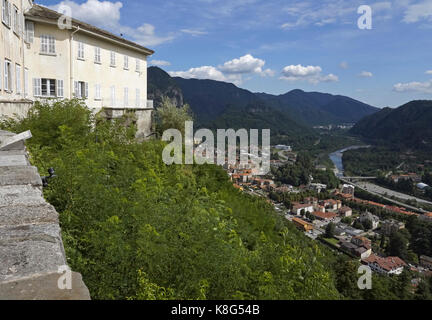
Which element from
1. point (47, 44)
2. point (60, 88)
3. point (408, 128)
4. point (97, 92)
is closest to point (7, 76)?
point (60, 88)

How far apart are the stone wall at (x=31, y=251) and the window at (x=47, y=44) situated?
1727 cm

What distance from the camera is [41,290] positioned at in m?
1.69

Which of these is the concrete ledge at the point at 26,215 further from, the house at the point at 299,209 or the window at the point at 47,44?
the house at the point at 299,209

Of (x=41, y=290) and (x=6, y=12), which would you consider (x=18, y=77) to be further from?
(x=41, y=290)

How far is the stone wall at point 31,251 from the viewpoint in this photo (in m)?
1.68

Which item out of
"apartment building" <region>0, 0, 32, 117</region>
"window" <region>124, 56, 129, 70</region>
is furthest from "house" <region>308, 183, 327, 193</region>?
"apartment building" <region>0, 0, 32, 117</region>

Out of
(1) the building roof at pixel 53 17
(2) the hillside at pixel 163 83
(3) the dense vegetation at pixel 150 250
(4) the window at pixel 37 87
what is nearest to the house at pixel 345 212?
(1) the building roof at pixel 53 17

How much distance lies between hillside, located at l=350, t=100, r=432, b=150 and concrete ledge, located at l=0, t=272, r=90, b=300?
15868cm

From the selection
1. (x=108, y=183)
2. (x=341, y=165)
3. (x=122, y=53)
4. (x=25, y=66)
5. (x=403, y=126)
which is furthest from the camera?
(x=403, y=126)

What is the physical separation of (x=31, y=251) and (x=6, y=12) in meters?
15.7

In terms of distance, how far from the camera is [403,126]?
166250 mm

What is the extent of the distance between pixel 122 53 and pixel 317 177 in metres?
81.1

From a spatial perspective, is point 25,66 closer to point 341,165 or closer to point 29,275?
point 29,275

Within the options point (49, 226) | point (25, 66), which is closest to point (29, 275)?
point (49, 226)
